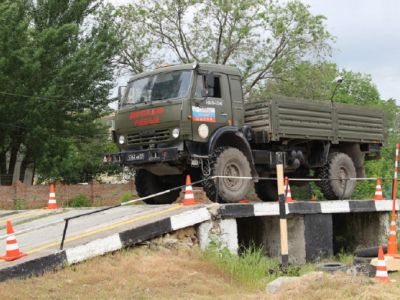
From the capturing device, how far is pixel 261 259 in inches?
404

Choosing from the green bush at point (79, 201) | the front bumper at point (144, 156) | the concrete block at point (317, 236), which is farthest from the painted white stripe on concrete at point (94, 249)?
the green bush at point (79, 201)

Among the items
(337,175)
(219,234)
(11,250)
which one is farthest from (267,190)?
(11,250)

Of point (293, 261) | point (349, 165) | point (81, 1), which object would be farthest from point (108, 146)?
point (293, 261)

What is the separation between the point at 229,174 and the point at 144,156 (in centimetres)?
171

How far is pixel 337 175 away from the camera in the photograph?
14.4m

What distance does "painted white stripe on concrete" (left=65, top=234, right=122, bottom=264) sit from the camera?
784cm

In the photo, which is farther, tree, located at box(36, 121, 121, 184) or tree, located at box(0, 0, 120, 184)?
tree, located at box(36, 121, 121, 184)

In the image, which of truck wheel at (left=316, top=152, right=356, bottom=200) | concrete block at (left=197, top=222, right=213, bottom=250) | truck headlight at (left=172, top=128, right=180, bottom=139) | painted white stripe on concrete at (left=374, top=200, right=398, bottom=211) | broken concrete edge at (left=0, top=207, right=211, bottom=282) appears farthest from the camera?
truck wheel at (left=316, top=152, right=356, bottom=200)

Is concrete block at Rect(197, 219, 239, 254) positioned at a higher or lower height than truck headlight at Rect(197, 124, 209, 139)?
lower

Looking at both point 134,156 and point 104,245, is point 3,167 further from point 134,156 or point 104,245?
point 104,245

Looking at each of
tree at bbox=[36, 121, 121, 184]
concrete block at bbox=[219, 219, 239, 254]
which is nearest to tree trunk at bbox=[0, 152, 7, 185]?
tree at bbox=[36, 121, 121, 184]

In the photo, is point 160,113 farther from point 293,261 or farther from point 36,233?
point 293,261

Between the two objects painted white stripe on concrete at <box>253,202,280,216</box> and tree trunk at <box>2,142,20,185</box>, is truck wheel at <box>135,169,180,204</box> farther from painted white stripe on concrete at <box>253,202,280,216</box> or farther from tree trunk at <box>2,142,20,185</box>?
tree trunk at <box>2,142,20,185</box>

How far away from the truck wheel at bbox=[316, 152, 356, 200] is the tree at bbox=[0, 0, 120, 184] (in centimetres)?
1211
